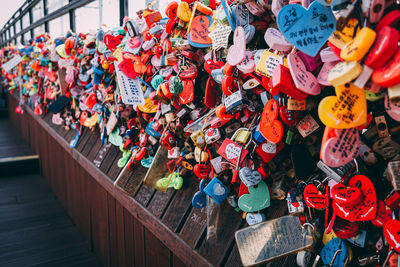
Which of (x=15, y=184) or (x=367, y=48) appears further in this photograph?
(x=15, y=184)

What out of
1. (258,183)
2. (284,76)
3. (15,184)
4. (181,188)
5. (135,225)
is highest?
(284,76)

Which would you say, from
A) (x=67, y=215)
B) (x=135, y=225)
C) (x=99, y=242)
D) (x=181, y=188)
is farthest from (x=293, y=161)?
(x=67, y=215)

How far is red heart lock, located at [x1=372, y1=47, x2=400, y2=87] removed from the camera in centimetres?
45

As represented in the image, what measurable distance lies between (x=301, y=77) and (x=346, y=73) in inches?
4.5

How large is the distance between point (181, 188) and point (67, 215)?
2.47 metres

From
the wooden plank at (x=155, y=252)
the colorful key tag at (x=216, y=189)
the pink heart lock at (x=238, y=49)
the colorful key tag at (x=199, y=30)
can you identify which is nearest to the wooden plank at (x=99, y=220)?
the wooden plank at (x=155, y=252)

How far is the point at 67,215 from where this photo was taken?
128 inches

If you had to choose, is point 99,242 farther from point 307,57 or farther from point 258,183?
point 307,57

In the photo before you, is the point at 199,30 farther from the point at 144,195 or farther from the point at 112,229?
the point at 112,229

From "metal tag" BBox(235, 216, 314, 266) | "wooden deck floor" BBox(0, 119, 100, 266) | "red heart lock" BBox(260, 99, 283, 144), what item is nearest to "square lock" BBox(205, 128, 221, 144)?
"red heart lock" BBox(260, 99, 283, 144)

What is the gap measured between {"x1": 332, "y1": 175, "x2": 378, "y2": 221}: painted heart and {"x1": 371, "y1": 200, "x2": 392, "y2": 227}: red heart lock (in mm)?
18

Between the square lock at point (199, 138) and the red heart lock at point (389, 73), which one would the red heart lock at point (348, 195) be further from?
the square lock at point (199, 138)

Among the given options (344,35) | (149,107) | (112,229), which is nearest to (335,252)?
(344,35)

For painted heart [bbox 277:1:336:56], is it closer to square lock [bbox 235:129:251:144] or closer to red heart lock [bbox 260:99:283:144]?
red heart lock [bbox 260:99:283:144]
